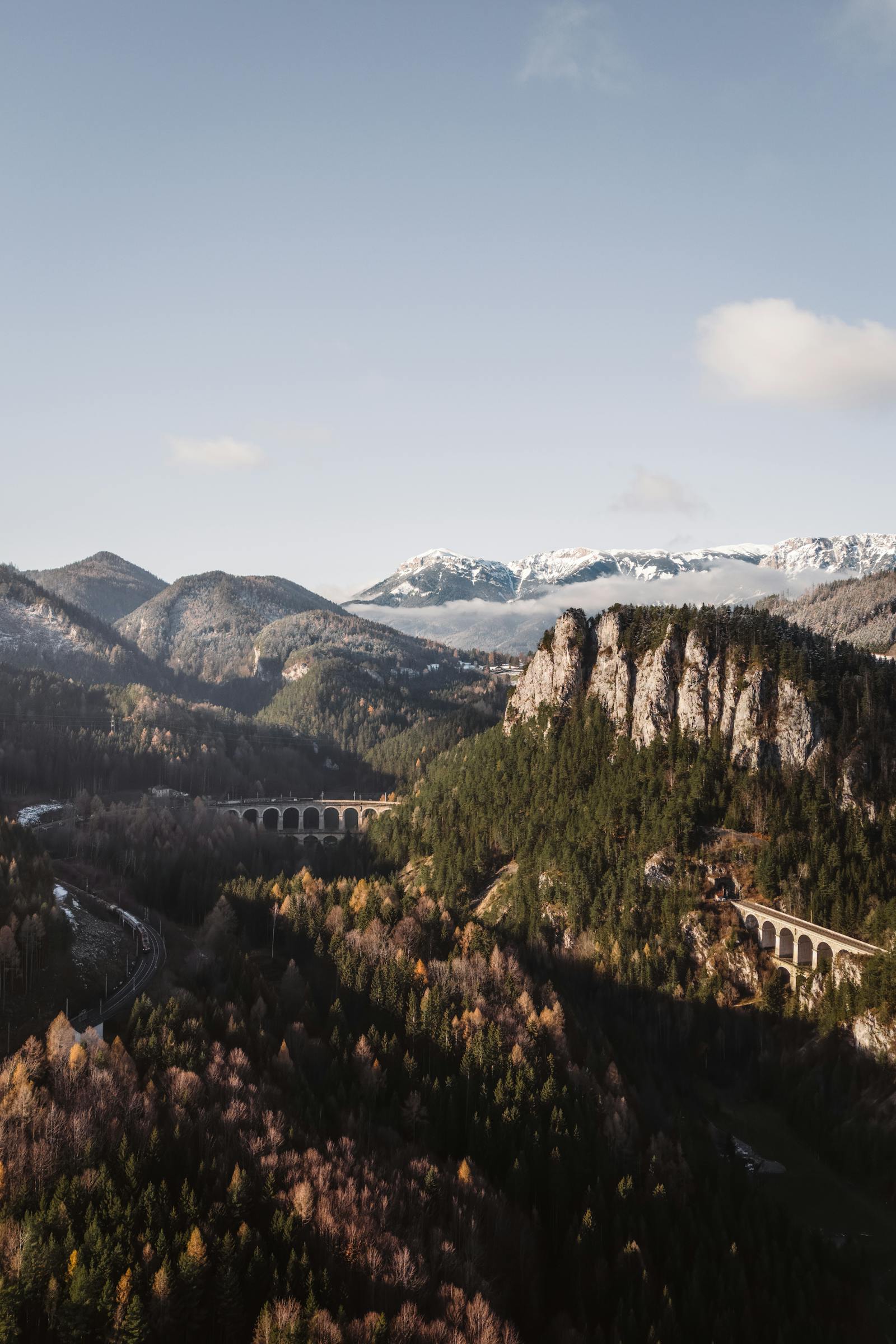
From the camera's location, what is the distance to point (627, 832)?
161 meters

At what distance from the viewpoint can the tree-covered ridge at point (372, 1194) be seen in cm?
5731

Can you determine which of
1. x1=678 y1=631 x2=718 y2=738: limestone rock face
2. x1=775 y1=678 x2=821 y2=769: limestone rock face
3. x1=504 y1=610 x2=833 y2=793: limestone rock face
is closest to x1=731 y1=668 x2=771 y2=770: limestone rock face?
x1=504 y1=610 x2=833 y2=793: limestone rock face

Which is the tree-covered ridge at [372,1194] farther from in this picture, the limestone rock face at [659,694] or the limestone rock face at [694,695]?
the limestone rock face at [659,694]

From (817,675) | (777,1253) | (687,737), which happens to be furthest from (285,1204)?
(817,675)

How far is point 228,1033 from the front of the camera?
301 feet

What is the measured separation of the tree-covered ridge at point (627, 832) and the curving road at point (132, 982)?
59122 mm

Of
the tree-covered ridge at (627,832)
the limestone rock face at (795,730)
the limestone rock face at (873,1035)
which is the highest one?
the limestone rock face at (795,730)

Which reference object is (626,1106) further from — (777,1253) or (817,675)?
(817,675)

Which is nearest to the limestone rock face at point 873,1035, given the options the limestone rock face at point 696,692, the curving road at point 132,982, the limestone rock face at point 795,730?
the limestone rock face at point 795,730

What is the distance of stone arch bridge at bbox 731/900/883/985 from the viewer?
119312 millimetres

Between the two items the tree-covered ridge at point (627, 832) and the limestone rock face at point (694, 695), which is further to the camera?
the limestone rock face at point (694, 695)

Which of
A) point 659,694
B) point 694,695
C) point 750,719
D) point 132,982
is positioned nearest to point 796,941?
point 750,719

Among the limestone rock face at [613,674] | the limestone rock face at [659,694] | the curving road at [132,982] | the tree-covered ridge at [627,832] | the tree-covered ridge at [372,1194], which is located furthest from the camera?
the limestone rock face at [613,674]

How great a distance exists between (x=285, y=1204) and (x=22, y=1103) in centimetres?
2369
